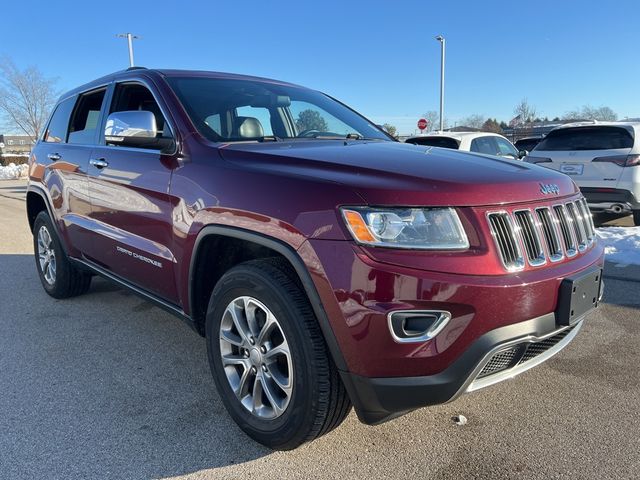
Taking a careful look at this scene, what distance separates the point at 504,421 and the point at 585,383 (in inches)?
28.8

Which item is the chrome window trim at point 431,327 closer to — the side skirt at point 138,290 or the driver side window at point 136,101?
the side skirt at point 138,290

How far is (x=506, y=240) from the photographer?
82.0 inches

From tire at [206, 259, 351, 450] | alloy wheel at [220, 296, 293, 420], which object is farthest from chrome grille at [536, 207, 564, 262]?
alloy wheel at [220, 296, 293, 420]

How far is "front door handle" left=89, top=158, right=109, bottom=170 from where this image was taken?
11.8 feet

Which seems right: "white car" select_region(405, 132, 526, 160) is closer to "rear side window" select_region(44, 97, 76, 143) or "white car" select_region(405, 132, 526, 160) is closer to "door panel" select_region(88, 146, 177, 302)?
"rear side window" select_region(44, 97, 76, 143)

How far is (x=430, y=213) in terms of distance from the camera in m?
2.02

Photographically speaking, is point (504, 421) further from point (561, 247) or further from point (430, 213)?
point (430, 213)

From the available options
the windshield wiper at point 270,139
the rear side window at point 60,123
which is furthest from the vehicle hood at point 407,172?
the rear side window at point 60,123

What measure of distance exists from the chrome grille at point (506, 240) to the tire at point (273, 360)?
2.63ft

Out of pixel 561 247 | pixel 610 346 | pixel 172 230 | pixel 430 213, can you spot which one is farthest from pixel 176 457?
pixel 610 346

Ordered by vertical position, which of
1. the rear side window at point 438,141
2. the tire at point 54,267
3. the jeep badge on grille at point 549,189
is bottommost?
the tire at point 54,267

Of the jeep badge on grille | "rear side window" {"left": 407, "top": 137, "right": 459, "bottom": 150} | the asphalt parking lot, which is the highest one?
"rear side window" {"left": 407, "top": 137, "right": 459, "bottom": 150}

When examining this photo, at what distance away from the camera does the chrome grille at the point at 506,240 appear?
2050 mm

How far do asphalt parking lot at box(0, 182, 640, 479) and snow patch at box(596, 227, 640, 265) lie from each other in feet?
7.82
